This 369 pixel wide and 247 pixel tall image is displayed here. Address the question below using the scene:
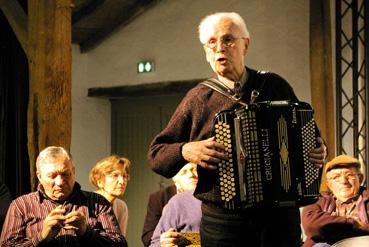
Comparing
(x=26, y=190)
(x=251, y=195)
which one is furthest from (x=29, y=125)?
(x=251, y=195)

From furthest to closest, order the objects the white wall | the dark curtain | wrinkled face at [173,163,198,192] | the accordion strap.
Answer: the white wall < the dark curtain < wrinkled face at [173,163,198,192] < the accordion strap

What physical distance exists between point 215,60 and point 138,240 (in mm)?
5819

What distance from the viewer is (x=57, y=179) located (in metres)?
3.56

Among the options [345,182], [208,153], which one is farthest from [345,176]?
[208,153]

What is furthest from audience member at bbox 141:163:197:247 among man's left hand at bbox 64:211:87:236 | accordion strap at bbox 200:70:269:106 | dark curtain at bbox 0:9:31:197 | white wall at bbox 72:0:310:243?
white wall at bbox 72:0:310:243

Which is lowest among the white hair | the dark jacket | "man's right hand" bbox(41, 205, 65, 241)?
the dark jacket

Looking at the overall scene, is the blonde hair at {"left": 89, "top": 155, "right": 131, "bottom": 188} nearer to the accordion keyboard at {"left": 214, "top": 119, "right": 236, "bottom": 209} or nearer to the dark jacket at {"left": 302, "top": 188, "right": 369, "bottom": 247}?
the dark jacket at {"left": 302, "top": 188, "right": 369, "bottom": 247}

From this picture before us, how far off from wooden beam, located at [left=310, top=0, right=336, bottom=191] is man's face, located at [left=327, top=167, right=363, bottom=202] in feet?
7.44

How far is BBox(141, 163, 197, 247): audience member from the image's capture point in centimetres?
429

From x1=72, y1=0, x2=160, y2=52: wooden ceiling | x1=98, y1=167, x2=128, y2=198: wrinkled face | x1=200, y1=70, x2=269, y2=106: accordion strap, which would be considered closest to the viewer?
x1=200, y1=70, x2=269, y2=106: accordion strap

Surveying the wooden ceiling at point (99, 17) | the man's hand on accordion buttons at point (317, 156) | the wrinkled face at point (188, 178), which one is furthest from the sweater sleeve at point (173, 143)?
the wooden ceiling at point (99, 17)

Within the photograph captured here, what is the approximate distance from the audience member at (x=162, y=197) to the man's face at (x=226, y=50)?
182 centimetres

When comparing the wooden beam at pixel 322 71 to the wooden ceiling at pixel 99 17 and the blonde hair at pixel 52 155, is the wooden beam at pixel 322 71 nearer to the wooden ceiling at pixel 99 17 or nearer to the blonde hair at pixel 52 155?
the wooden ceiling at pixel 99 17

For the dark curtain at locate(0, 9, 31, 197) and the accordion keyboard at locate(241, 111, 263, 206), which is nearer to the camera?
the accordion keyboard at locate(241, 111, 263, 206)
